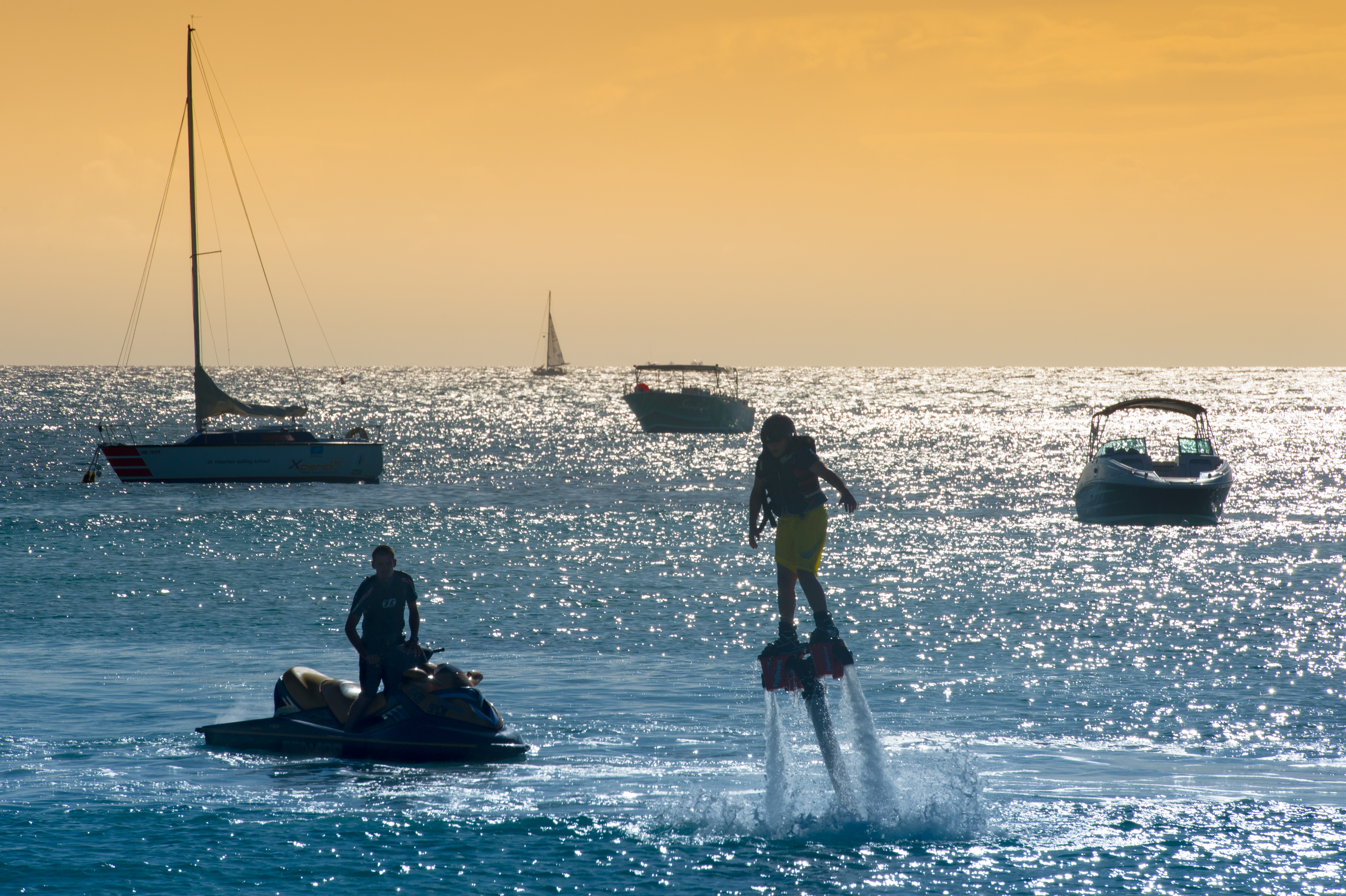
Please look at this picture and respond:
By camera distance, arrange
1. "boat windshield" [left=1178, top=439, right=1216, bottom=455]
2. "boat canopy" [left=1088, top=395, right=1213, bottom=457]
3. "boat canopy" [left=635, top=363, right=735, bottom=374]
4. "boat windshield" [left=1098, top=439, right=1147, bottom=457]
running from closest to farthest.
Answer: "boat canopy" [left=1088, top=395, right=1213, bottom=457] < "boat windshield" [left=1178, top=439, right=1216, bottom=455] < "boat windshield" [left=1098, top=439, right=1147, bottom=457] < "boat canopy" [left=635, top=363, right=735, bottom=374]

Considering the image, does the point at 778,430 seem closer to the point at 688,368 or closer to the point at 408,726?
the point at 408,726

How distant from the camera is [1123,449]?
5131 cm

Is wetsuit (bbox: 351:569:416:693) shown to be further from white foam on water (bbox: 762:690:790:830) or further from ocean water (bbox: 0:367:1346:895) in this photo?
white foam on water (bbox: 762:690:790:830)

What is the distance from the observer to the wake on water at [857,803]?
13.1 m

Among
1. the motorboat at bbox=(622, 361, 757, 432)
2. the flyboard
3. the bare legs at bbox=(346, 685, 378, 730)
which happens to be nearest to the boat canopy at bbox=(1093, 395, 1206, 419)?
the bare legs at bbox=(346, 685, 378, 730)

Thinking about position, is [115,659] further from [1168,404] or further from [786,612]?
[1168,404]

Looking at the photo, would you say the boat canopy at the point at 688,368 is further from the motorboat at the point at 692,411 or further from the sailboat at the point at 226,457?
the sailboat at the point at 226,457

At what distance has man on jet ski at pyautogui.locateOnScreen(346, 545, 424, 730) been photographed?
14039mm

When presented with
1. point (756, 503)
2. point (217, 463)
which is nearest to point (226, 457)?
point (217, 463)

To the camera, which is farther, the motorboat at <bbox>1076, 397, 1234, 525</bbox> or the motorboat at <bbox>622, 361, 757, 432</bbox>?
the motorboat at <bbox>622, 361, 757, 432</bbox>

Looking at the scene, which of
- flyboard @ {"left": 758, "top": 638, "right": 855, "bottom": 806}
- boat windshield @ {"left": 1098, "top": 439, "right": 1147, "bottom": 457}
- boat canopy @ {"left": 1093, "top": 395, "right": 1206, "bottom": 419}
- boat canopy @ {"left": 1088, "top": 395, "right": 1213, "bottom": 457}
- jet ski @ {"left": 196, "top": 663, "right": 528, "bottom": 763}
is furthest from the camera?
boat windshield @ {"left": 1098, "top": 439, "right": 1147, "bottom": 457}

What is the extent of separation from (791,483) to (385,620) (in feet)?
18.6

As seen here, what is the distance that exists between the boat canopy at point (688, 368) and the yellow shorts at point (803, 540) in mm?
84396

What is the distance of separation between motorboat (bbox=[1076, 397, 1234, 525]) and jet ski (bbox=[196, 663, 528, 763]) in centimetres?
3388
